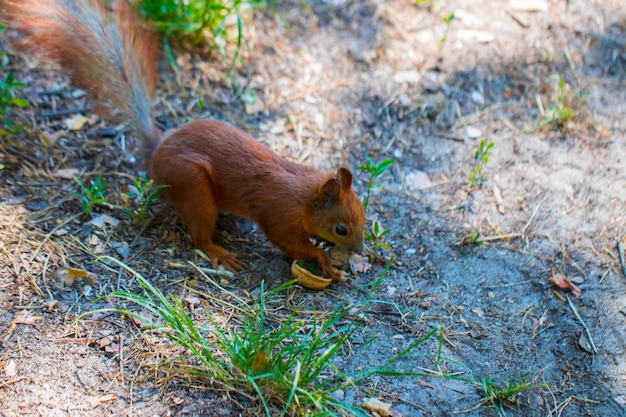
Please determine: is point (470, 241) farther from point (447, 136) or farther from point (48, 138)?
point (48, 138)

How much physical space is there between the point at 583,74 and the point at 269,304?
9.50ft

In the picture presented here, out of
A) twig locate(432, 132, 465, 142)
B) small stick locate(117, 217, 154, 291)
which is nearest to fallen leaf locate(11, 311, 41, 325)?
small stick locate(117, 217, 154, 291)

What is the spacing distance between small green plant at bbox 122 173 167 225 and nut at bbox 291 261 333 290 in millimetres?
771

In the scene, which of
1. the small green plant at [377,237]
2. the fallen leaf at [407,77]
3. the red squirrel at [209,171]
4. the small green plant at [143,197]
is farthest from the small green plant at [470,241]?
the small green plant at [143,197]

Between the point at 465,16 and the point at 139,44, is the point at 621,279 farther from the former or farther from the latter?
the point at 139,44

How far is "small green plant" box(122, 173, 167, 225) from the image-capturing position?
2911 millimetres

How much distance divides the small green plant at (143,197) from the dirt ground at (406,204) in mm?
66

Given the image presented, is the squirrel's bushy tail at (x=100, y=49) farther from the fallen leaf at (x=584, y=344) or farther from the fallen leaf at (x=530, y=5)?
the fallen leaf at (x=530, y=5)

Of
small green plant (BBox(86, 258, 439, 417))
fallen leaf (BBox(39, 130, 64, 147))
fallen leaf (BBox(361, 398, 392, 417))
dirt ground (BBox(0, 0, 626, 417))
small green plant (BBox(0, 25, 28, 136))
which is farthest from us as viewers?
fallen leaf (BBox(39, 130, 64, 147))

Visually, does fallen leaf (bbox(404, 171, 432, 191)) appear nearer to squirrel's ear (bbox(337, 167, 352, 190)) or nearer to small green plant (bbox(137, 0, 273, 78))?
squirrel's ear (bbox(337, 167, 352, 190))

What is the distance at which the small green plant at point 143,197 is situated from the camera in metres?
2.91

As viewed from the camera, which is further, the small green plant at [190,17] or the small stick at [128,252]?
the small green plant at [190,17]

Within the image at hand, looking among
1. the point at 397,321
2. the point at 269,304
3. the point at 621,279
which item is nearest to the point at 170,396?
the point at 269,304

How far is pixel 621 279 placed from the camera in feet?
9.41
